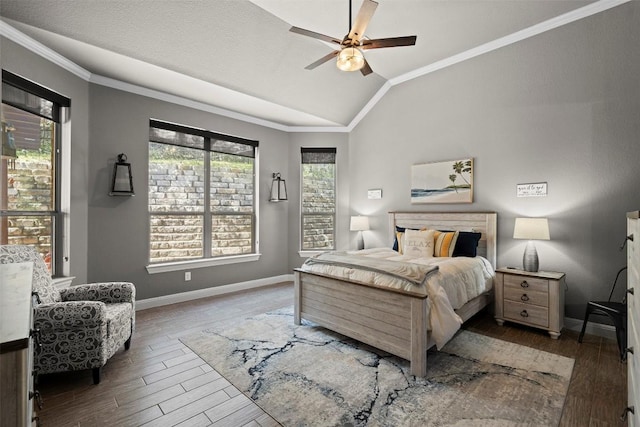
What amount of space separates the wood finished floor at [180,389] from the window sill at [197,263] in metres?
0.98

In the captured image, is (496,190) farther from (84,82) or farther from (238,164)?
(84,82)

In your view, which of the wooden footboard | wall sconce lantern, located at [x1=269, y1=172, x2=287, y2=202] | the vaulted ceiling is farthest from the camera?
wall sconce lantern, located at [x1=269, y1=172, x2=287, y2=202]

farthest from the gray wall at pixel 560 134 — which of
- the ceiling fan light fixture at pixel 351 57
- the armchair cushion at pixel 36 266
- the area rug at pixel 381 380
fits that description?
the armchair cushion at pixel 36 266

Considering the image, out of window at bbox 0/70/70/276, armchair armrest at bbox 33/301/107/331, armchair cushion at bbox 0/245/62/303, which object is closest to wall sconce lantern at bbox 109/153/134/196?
window at bbox 0/70/70/276

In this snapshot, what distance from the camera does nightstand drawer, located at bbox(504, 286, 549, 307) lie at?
311 centimetres

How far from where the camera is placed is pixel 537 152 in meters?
3.53

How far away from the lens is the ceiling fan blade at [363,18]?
220cm

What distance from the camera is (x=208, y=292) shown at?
458 cm

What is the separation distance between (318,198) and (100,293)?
371 centimetres

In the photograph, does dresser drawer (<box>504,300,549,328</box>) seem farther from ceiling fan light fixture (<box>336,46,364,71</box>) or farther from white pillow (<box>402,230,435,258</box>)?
ceiling fan light fixture (<box>336,46,364,71</box>)

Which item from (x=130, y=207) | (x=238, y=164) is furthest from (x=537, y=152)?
(x=130, y=207)

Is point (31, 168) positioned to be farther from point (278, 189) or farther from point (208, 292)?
point (278, 189)

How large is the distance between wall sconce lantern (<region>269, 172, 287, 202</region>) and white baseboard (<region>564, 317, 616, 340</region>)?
13.9ft

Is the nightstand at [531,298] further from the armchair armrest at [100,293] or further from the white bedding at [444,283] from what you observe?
the armchair armrest at [100,293]
